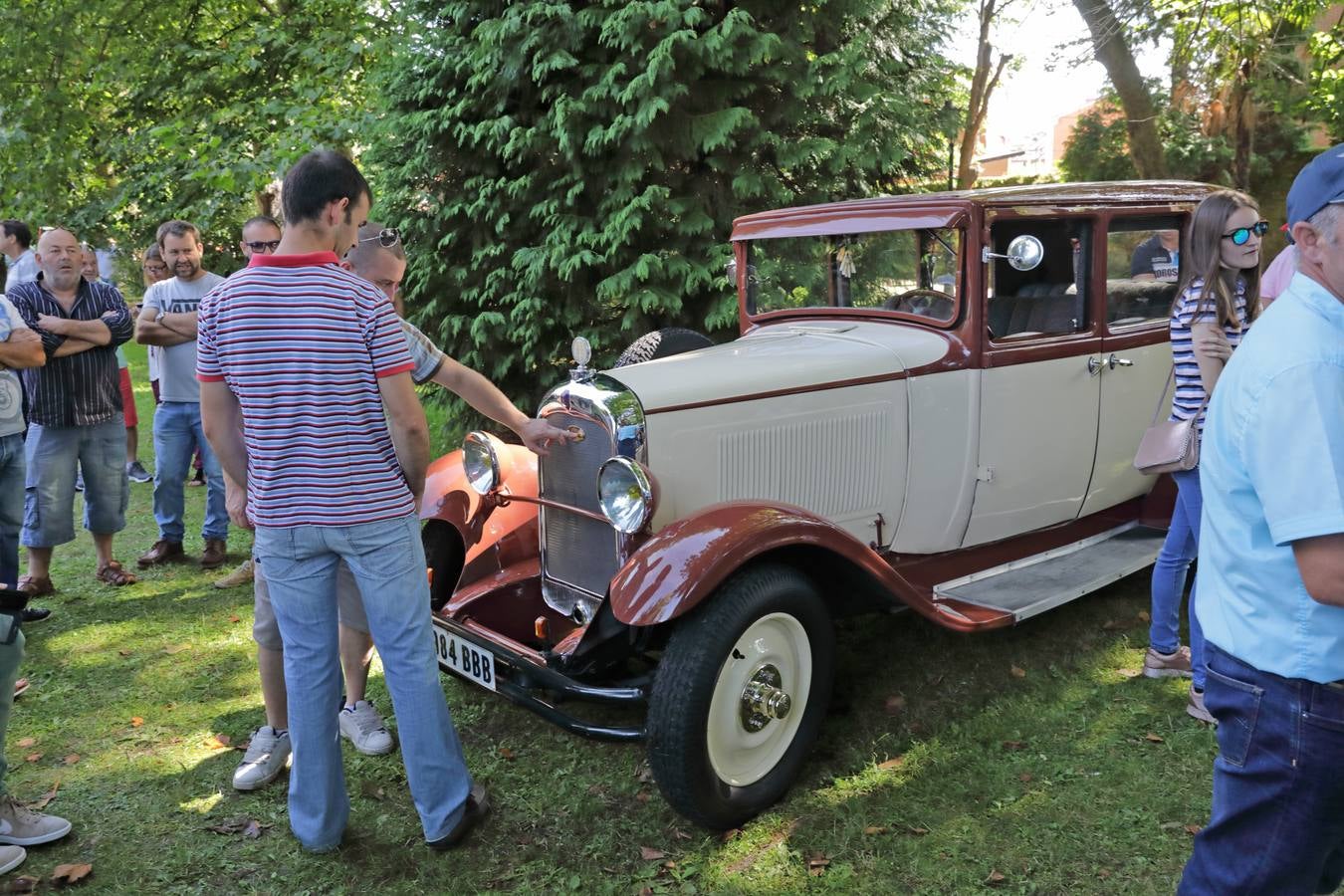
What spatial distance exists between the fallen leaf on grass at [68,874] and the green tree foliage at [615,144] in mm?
4788

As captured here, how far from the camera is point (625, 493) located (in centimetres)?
320

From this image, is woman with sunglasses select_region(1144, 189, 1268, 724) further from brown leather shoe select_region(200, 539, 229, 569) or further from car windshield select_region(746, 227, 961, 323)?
brown leather shoe select_region(200, 539, 229, 569)

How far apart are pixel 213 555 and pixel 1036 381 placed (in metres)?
Result: 4.76

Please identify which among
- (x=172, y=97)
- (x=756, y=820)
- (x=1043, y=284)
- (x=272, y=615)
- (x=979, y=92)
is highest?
(x=979, y=92)

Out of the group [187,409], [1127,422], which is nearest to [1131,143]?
[1127,422]

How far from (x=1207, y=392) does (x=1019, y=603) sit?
1.05m

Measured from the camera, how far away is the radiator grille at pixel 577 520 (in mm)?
3477

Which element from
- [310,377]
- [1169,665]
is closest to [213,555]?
[310,377]

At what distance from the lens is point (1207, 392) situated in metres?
3.47

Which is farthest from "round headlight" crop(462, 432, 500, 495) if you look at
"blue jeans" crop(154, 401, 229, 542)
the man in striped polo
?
"blue jeans" crop(154, 401, 229, 542)

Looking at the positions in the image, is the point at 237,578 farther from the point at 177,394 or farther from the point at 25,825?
the point at 25,825

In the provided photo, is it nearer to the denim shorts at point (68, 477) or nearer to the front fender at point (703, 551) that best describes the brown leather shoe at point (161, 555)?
the denim shorts at point (68, 477)

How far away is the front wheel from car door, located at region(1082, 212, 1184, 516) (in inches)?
81.9

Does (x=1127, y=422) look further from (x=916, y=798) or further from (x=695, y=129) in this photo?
(x=695, y=129)
